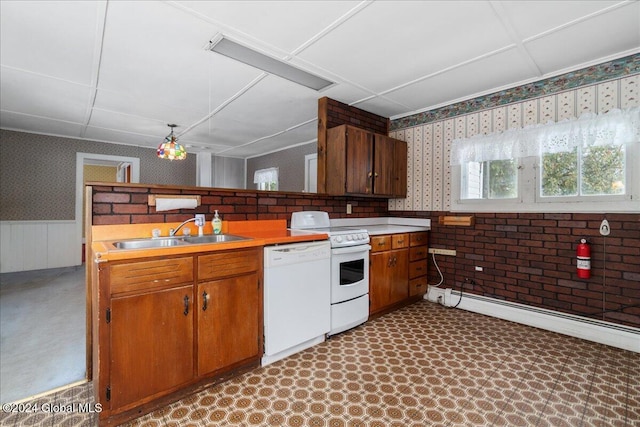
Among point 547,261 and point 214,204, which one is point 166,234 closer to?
point 214,204

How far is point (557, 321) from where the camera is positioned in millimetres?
2797

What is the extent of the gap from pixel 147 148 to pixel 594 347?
782 centimetres

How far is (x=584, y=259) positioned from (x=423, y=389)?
1934 millimetres

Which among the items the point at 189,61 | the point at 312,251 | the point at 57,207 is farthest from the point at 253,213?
the point at 57,207

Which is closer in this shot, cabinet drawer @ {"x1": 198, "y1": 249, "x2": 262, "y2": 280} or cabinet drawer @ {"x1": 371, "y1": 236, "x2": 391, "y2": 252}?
cabinet drawer @ {"x1": 198, "y1": 249, "x2": 262, "y2": 280}

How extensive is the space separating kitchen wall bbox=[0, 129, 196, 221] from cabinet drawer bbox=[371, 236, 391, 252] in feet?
19.5

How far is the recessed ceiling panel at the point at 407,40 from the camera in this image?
1958 millimetres

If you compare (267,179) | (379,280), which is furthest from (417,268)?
(267,179)

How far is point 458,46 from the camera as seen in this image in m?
2.38

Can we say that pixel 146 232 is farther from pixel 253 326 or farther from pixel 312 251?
pixel 312 251

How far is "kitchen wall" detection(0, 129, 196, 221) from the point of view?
16.7 feet

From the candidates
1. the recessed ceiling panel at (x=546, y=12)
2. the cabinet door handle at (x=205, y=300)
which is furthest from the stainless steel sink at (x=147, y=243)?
the recessed ceiling panel at (x=546, y=12)

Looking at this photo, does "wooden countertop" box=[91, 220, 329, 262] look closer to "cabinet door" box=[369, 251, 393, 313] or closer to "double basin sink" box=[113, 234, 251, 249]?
"double basin sink" box=[113, 234, 251, 249]

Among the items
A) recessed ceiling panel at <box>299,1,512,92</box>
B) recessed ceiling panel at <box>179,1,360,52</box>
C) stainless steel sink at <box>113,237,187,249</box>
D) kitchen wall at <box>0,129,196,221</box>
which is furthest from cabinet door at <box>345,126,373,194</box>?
kitchen wall at <box>0,129,196,221</box>
